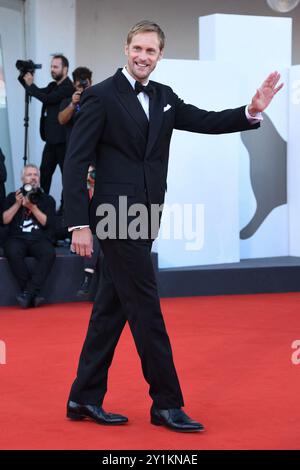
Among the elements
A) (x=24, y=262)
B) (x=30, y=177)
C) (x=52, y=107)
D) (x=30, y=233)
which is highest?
(x=52, y=107)

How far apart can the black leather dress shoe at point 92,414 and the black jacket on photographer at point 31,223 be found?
3.51 m

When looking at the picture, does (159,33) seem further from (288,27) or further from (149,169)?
(288,27)

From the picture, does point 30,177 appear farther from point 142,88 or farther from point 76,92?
point 142,88

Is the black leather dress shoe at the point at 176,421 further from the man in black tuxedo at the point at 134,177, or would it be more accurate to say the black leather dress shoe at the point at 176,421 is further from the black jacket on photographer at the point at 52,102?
the black jacket on photographer at the point at 52,102

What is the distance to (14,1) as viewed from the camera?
371 inches

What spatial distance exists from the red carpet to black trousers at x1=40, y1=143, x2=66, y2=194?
6.04 feet

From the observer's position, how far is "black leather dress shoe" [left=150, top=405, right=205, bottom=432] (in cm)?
339

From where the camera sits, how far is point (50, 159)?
27.3 ft

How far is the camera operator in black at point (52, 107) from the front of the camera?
8.08 m

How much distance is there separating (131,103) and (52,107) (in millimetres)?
4943

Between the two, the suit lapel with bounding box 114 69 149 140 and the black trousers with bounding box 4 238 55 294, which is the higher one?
the suit lapel with bounding box 114 69 149 140

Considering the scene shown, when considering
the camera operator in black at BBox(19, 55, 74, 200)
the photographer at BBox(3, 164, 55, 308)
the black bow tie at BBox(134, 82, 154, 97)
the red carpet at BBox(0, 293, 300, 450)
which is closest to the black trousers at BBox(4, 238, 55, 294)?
the photographer at BBox(3, 164, 55, 308)

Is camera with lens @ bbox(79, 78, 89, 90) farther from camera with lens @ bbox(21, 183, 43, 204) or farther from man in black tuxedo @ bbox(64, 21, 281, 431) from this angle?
man in black tuxedo @ bbox(64, 21, 281, 431)

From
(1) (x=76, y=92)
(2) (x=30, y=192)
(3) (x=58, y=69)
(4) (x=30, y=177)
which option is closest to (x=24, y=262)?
(2) (x=30, y=192)
